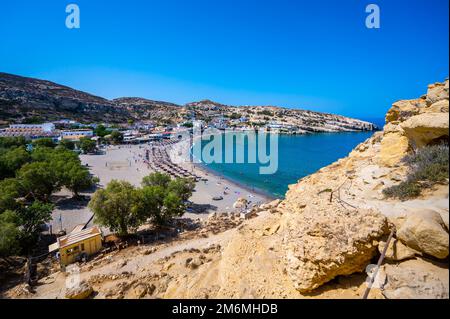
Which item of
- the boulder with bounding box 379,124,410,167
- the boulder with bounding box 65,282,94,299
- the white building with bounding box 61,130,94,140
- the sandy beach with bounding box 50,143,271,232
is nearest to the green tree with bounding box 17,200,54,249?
the sandy beach with bounding box 50,143,271,232

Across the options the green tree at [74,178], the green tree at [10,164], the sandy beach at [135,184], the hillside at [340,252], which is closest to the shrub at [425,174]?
the hillside at [340,252]

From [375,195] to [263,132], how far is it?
108 m

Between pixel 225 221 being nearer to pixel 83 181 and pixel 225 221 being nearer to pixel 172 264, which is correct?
pixel 172 264

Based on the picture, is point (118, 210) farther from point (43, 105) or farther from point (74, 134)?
point (43, 105)

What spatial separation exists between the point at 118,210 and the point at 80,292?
22.7ft

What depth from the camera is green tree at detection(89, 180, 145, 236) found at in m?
15.8

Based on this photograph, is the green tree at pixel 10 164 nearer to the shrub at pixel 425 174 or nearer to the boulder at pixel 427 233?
the shrub at pixel 425 174

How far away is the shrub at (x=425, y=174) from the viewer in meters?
5.93

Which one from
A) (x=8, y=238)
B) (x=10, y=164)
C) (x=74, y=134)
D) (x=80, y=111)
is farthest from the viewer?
(x=80, y=111)

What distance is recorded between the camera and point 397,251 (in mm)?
5078

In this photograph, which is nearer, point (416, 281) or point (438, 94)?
point (416, 281)

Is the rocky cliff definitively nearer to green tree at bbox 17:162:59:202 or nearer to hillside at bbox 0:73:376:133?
green tree at bbox 17:162:59:202

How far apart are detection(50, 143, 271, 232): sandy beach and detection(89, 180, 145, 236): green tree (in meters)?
4.64

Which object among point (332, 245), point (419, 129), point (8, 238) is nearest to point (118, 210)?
point (8, 238)
